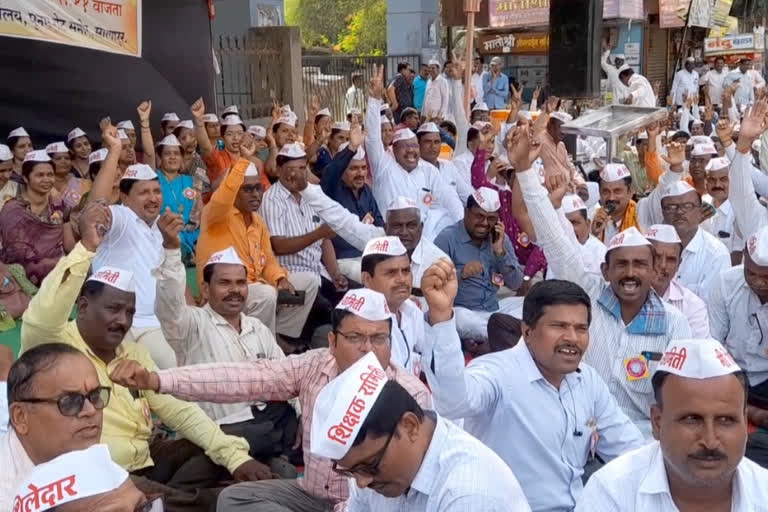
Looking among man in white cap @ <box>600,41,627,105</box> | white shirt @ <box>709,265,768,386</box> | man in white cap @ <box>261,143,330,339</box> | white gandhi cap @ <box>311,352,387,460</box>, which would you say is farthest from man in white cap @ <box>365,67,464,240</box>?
man in white cap @ <box>600,41,627,105</box>

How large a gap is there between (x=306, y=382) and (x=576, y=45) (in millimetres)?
7244

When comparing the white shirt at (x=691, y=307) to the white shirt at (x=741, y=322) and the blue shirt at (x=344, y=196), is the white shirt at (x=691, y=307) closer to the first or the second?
the white shirt at (x=741, y=322)

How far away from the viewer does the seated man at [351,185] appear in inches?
259

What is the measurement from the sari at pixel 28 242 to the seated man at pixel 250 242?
124 cm

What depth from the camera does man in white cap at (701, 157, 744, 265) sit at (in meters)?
6.40

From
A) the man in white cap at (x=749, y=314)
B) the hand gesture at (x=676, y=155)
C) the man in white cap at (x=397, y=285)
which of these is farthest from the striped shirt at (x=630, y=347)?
the hand gesture at (x=676, y=155)

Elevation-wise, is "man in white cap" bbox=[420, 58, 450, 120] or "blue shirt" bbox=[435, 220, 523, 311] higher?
"man in white cap" bbox=[420, 58, 450, 120]

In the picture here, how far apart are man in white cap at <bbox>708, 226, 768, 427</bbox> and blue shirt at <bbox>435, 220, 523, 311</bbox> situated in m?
1.49

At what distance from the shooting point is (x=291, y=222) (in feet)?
20.3

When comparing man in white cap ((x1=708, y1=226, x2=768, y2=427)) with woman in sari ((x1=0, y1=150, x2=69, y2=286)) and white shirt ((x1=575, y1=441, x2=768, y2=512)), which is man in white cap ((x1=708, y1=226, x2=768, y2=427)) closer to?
white shirt ((x1=575, y1=441, x2=768, y2=512))

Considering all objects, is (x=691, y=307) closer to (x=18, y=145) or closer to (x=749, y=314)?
(x=749, y=314)

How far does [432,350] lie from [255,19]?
12.2m

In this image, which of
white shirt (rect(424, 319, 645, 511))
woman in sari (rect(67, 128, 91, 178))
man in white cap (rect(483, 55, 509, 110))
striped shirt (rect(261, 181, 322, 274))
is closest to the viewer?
white shirt (rect(424, 319, 645, 511))

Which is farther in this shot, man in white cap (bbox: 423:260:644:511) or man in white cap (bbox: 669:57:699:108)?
man in white cap (bbox: 669:57:699:108)
